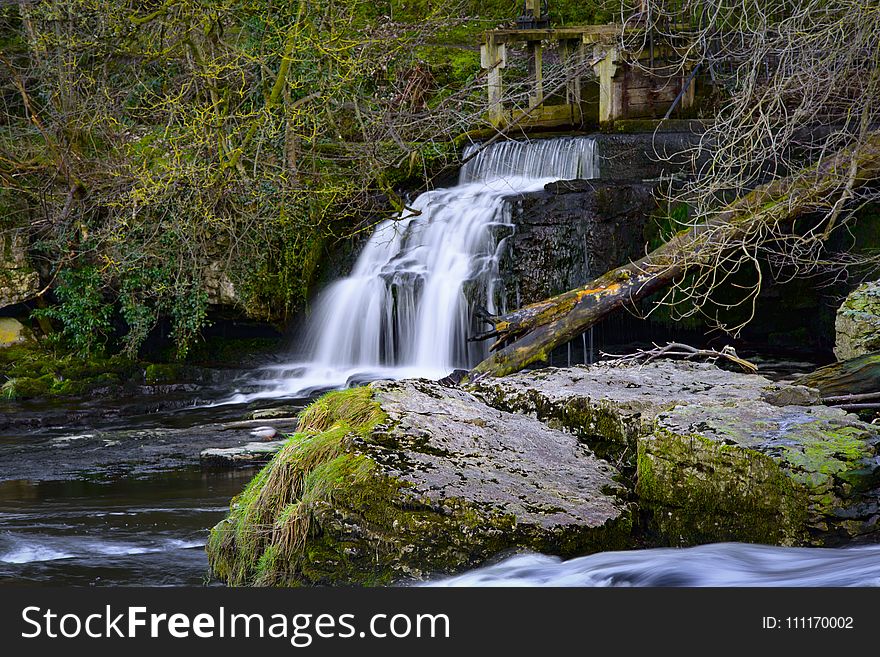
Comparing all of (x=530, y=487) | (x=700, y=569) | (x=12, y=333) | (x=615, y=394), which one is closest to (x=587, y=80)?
(x=12, y=333)

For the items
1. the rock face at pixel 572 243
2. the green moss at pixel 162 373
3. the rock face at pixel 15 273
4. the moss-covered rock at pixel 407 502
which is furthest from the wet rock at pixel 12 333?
the moss-covered rock at pixel 407 502

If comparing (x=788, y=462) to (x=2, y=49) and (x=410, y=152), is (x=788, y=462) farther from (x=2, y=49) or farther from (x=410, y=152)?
(x=2, y=49)

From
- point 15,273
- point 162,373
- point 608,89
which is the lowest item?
point 162,373

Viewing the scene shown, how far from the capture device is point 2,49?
13227 millimetres

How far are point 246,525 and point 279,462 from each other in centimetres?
32

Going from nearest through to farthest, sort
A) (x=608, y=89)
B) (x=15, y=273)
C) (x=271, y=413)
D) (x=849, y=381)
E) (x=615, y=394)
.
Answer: (x=849, y=381)
(x=615, y=394)
(x=271, y=413)
(x=15, y=273)
(x=608, y=89)

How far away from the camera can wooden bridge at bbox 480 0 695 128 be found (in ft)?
45.7

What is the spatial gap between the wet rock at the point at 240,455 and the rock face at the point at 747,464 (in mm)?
3896

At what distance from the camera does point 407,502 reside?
4.00m

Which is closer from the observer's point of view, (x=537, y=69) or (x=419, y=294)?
(x=419, y=294)

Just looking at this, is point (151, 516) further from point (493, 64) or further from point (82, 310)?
point (493, 64)

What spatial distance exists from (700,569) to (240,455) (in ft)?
16.2

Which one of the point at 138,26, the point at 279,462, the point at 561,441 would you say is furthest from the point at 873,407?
the point at 138,26

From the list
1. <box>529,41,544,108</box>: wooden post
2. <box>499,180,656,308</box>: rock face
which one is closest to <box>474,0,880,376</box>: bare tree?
<box>499,180,656,308</box>: rock face
